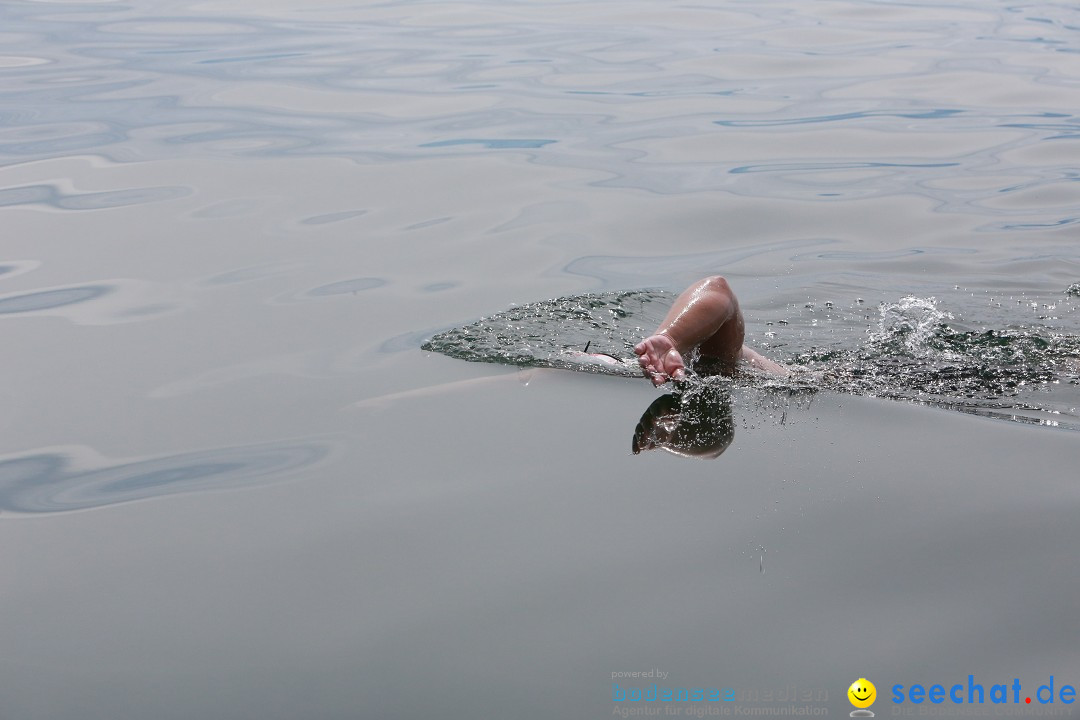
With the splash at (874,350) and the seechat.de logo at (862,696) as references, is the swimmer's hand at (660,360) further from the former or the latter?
the seechat.de logo at (862,696)

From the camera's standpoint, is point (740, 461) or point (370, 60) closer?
point (740, 461)

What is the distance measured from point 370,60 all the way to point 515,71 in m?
2.06

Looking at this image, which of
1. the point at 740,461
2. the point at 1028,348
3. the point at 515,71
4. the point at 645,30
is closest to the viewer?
the point at 740,461

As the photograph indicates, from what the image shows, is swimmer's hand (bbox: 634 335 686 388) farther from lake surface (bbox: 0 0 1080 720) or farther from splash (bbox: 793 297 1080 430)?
splash (bbox: 793 297 1080 430)

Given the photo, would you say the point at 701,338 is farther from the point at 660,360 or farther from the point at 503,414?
the point at 503,414

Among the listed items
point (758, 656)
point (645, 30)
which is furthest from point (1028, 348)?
point (645, 30)

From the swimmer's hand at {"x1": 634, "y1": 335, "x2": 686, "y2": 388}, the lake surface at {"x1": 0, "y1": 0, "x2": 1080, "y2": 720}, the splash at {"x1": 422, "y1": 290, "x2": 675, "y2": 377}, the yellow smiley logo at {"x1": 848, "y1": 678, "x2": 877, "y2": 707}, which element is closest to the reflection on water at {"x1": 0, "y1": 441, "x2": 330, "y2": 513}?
the lake surface at {"x1": 0, "y1": 0, "x2": 1080, "y2": 720}

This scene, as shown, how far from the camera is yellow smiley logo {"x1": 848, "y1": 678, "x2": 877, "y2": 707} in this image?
303cm

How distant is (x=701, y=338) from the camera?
5.27 m

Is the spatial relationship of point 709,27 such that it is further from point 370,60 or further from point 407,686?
point 407,686

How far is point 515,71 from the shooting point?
14133 mm

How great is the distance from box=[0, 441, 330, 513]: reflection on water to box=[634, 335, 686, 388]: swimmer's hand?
1.46 m

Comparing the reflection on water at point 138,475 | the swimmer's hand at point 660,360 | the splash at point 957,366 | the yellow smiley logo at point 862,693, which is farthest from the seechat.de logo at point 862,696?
the reflection on water at point 138,475

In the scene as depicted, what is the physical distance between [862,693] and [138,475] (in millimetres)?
3039
